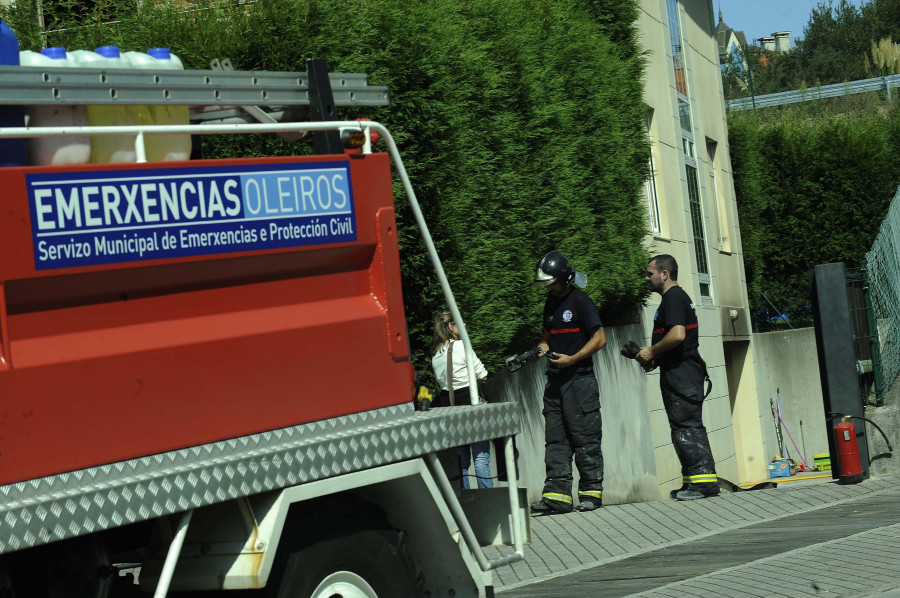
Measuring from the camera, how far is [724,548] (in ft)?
28.2

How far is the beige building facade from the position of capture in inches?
733

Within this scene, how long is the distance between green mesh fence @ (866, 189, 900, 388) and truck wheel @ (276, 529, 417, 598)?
10.0 metres

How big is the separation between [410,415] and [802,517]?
5.89 meters

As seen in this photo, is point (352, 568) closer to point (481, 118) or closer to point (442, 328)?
point (442, 328)

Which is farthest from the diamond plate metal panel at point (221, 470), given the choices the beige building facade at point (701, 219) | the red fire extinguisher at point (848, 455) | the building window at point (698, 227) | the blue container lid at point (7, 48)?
the building window at point (698, 227)

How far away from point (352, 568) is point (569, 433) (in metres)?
6.20

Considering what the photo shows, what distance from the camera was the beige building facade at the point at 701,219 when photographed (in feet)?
61.1

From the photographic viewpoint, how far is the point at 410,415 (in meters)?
4.92

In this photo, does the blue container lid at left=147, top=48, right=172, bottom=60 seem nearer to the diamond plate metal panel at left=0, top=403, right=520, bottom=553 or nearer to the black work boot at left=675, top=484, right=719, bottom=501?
the diamond plate metal panel at left=0, top=403, right=520, bottom=553

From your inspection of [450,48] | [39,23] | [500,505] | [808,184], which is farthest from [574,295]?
[808,184]

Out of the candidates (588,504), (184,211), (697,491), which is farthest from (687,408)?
(184,211)

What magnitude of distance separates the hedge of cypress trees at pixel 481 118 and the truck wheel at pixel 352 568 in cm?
403

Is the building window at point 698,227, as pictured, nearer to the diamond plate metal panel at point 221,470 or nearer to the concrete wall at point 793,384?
the concrete wall at point 793,384

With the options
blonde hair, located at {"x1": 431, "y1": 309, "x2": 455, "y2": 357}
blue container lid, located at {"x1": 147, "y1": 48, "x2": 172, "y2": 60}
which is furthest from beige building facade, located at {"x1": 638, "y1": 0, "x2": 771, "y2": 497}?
blue container lid, located at {"x1": 147, "y1": 48, "x2": 172, "y2": 60}
